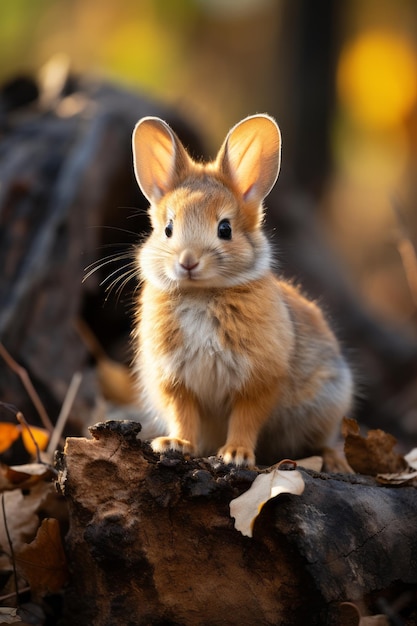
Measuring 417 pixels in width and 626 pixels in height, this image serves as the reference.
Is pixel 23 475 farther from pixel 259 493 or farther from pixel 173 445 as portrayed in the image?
pixel 259 493

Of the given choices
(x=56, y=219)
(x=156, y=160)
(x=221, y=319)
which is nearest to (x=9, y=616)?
(x=221, y=319)

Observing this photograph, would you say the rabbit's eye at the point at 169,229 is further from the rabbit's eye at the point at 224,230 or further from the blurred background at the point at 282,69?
the blurred background at the point at 282,69

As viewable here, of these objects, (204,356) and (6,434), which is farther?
(6,434)

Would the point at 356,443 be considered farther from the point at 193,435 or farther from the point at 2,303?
the point at 2,303

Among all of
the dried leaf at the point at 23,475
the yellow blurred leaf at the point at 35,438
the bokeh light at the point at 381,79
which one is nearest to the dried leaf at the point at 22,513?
the dried leaf at the point at 23,475

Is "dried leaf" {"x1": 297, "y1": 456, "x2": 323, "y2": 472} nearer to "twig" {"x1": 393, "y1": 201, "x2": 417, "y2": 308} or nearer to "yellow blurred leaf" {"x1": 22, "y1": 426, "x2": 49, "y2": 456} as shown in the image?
"yellow blurred leaf" {"x1": 22, "y1": 426, "x2": 49, "y2": 456}

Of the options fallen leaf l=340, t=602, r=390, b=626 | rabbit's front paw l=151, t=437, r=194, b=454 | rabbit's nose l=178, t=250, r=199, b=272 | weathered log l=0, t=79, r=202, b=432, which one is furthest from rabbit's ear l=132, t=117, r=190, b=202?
fallen leaf l=340, t=602, r=390, b=626
